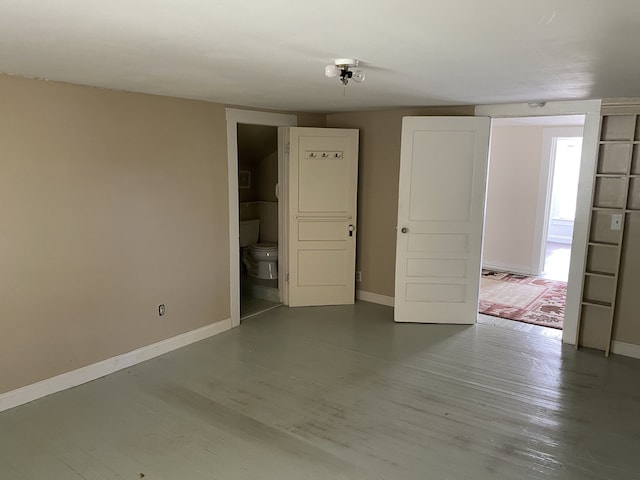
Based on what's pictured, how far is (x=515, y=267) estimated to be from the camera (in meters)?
6.89

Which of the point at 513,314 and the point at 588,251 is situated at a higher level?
the point at 588,251

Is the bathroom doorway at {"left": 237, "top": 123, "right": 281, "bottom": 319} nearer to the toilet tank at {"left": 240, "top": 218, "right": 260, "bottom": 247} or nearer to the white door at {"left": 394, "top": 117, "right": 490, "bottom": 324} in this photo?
the toilet tank at {"left": 240, "top": 218, "right": 260, "bottom": 247}

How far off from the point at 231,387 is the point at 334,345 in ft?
3.62

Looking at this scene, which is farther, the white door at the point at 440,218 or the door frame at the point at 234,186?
the white door at the point at 440,218

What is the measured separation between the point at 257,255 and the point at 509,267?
3.87 meters

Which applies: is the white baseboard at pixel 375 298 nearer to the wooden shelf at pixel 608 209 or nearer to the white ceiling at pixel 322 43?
the wooden shelf at pixel 608 209

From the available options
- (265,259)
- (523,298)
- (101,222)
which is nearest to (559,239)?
(523,298)

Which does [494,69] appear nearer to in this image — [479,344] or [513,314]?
[479,344]

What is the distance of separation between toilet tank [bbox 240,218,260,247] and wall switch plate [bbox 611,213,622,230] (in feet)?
13.1

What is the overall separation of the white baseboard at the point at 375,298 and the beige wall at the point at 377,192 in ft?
0.15

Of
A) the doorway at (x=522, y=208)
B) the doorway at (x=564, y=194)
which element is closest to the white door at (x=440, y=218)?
the doorway at (x=522, y=208)

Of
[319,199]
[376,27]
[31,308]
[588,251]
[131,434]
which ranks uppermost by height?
[376,27]

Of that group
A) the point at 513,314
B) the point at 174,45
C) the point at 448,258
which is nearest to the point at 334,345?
the point at 448,258

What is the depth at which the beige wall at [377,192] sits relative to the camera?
5055mm
